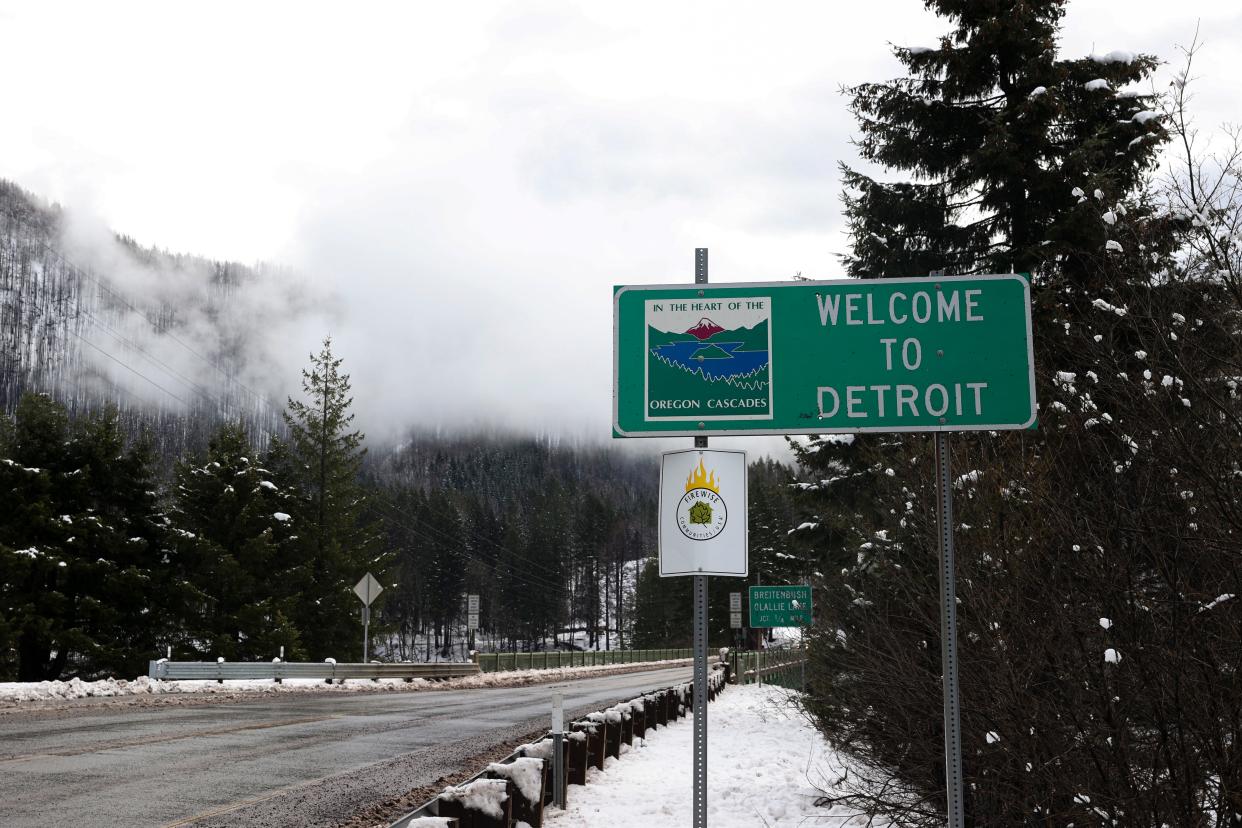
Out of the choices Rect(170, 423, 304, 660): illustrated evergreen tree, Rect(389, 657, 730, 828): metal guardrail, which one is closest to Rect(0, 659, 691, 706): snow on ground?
Rect(170, 423, 304, 660): illustrated evergreen tree

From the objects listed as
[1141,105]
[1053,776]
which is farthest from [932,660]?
[1141,105]

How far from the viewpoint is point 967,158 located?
621 inches

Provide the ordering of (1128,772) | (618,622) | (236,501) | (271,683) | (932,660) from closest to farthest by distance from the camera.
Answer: (1128,772), (932,660), (271,683), (236,501), (618,622)

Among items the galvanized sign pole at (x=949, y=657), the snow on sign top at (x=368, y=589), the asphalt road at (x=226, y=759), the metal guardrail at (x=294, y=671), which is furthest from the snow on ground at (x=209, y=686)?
the galvanized sign pole at (x=949, y=657)

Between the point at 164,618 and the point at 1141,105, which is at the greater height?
the point at 1141,105

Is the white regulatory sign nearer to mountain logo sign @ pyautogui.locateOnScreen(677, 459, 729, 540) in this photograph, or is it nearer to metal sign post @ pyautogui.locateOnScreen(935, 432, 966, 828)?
mountain logo sign @ pyautogui.locateOnScreen(677, 459, 729, 540)

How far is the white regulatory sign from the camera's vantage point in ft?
16.4

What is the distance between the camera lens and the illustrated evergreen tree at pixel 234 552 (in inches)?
1660

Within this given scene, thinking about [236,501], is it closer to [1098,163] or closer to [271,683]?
[271,683]

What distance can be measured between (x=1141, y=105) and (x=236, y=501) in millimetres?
Answer: 39085

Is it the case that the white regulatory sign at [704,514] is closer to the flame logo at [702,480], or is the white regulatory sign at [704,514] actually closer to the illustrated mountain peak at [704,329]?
the flame logo at [702,480]

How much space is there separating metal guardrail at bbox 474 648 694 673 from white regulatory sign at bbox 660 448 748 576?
37.3m

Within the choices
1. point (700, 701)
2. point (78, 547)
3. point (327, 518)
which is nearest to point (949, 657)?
point (700, 701)

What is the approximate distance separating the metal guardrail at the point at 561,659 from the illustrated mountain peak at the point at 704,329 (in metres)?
37.2
